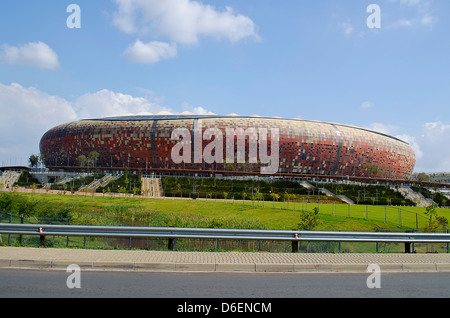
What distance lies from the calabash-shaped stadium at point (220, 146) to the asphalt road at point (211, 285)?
71299 mm

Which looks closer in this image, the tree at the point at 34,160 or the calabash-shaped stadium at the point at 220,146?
the calabash-shaped stadium at the point at 220,146

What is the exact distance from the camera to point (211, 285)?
23.4ft

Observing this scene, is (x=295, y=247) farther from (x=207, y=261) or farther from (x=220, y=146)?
(x=220, y=146)

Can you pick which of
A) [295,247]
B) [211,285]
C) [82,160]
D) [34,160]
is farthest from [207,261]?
[34,160]

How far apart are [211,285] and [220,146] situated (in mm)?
73569

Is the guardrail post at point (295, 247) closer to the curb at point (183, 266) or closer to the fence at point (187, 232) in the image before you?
the fence at point (187, 232)

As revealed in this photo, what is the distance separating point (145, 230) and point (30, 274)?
3715 mm

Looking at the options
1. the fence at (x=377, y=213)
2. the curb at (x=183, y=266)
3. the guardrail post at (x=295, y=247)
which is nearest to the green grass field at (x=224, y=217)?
the fence at (x=377, y=213)

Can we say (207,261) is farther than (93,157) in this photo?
No

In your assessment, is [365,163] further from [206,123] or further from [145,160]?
[145,160]

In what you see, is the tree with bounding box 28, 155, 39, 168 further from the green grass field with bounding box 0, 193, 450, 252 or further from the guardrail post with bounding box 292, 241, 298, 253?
the guardrail post with bounding box 292, 241, 298, 253

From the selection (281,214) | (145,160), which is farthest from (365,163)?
(281,214)

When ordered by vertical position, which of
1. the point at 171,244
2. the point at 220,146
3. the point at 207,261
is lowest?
the point at 207,261

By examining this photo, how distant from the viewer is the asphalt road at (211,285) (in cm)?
643
